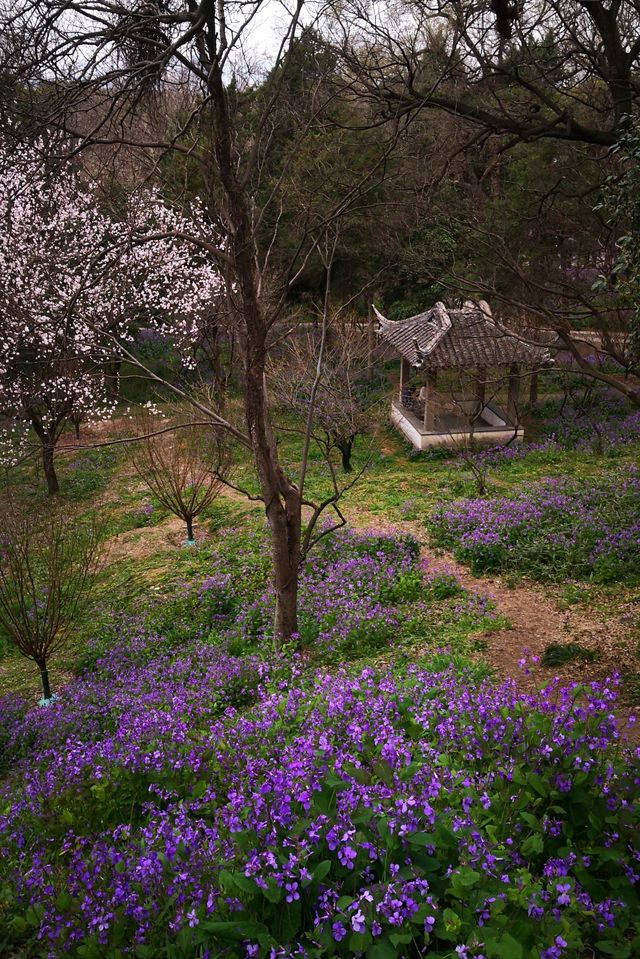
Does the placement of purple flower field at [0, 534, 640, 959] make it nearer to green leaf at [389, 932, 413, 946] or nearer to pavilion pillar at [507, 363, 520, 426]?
green leaf at [389, 932, 413, 946]

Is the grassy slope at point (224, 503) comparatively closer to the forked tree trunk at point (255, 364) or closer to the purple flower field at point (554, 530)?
the purple flower field at point (554, 530)

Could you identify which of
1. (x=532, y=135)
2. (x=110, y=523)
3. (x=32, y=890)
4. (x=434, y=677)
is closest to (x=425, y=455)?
(x=110, y=523)

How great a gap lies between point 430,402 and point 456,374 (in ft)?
3.82

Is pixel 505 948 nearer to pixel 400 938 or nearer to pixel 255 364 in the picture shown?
pixel 400 938

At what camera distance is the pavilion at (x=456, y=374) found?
18078 millimetres

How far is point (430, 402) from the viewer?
61.1 ft

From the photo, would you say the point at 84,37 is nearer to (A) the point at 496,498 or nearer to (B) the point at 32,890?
(B) the point at 32,890

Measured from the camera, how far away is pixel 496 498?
1125 centimetres

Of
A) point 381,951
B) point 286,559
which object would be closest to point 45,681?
point 286,559

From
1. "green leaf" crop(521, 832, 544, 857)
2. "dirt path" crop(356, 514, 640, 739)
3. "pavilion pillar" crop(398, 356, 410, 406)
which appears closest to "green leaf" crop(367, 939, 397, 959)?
"green leaf" crop(521, 832, 544, 857)

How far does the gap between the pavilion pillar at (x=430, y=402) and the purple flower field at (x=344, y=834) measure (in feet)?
48.6

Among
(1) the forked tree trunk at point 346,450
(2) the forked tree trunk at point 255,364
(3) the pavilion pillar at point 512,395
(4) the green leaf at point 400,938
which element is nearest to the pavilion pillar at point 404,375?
(3) the pavilion pillar at point 512,395

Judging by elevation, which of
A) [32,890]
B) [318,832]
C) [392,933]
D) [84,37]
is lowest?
[32,890]

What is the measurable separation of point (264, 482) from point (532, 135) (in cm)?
469
